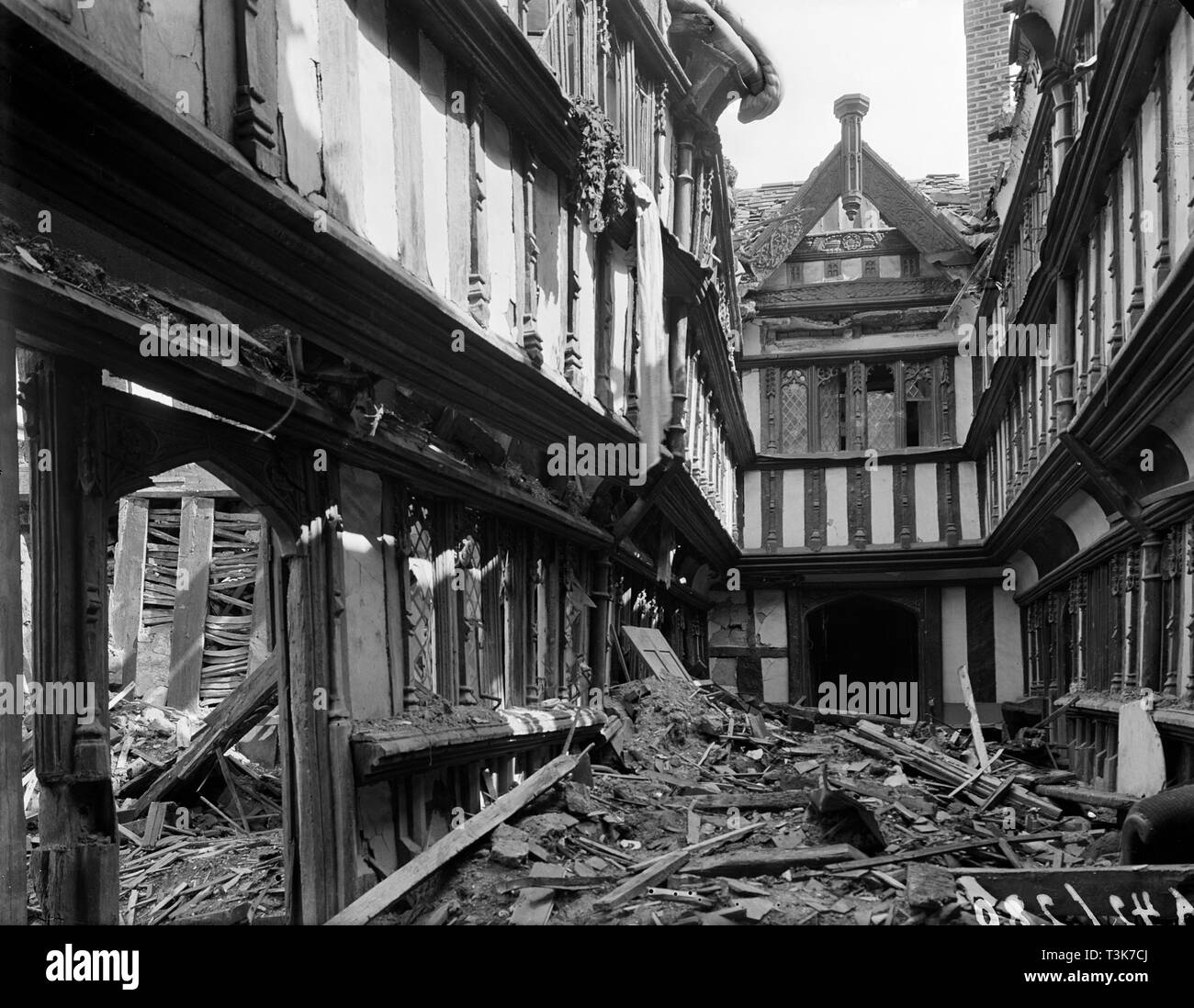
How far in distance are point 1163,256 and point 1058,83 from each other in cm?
394

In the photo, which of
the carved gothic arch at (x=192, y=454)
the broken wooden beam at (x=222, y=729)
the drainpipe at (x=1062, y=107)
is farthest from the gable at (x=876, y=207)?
the carved gothic arch at (x=192, y=454)

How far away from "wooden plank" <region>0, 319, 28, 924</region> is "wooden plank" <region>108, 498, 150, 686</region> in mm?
6715

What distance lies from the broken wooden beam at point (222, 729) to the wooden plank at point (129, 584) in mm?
1675

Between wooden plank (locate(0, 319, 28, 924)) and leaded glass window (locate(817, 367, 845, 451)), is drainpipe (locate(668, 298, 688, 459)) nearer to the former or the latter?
leaded glass window (locate(817, 367, 845, 451))

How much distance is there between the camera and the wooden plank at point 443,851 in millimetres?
4883

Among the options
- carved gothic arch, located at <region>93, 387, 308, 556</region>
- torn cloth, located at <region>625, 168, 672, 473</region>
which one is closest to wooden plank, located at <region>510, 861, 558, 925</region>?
carved gothic arch, located at <region>93, 387, 308, 556</region>

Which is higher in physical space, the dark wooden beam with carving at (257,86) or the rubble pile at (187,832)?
the dark wooden beam with carving at (257,86)

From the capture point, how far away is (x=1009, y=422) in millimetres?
15539

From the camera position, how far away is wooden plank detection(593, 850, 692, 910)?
5102 mm

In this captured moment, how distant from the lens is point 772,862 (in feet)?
19.0

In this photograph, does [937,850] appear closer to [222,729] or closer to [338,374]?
[338,374]

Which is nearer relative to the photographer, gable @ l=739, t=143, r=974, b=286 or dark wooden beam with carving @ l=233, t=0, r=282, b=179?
dark wooden beam with carving @ l=233, t=0, r=282, b=179

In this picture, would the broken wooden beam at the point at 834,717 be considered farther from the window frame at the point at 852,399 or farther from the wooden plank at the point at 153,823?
the wooden plank at the point at 153,823
